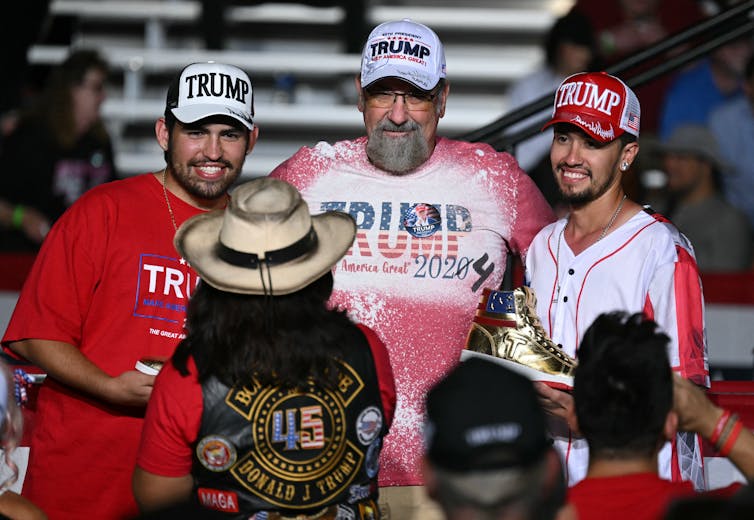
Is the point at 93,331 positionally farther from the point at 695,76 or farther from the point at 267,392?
the point at 695,76

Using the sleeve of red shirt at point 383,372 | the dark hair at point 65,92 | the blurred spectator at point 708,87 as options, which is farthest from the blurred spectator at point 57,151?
the sleeve of red shirt at point 383,372

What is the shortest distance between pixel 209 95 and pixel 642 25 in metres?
4.86

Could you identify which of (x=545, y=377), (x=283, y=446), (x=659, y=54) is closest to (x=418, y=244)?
(x=545, y=377)

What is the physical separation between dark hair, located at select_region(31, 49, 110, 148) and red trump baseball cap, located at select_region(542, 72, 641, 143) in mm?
3769

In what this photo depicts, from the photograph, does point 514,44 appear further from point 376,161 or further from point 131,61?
point 376,161

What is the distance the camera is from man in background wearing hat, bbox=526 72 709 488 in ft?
12.3

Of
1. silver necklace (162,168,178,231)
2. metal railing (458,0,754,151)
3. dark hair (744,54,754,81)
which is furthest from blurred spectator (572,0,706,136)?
silver necklace (162,168,178,231)

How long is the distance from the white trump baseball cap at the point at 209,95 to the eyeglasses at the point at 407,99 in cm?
46

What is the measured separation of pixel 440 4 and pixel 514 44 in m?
0.63

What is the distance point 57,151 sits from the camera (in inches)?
282

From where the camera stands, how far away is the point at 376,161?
14.2 ft

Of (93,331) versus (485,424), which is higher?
(93,331)

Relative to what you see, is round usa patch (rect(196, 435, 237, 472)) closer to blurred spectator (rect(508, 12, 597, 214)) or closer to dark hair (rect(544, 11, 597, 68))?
blurred spectator (rect(508, 12, 597, 214))

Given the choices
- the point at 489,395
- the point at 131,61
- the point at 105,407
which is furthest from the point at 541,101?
the point at 131,61
